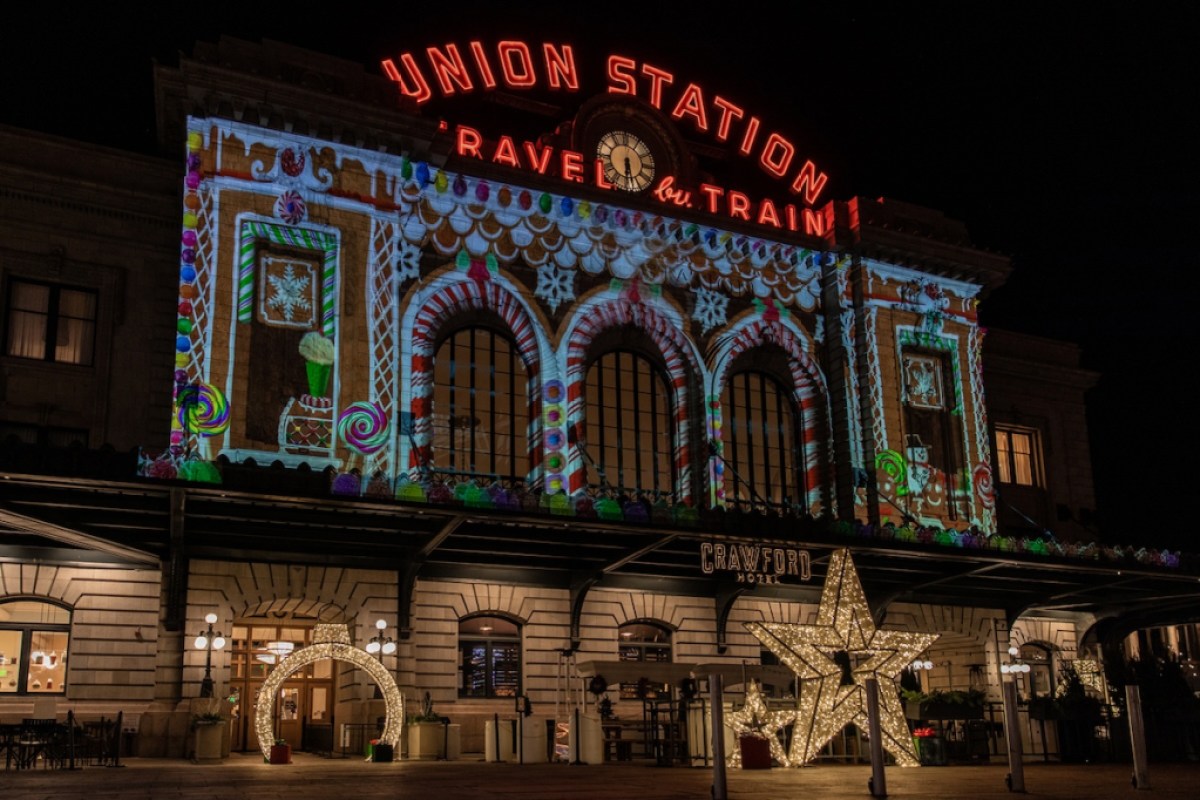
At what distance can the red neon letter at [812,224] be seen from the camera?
1518 inches

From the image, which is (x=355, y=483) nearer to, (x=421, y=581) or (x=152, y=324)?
(x=421, y=581)

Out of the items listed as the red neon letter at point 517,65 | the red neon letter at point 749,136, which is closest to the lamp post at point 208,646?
the red neon letter at point 517,65

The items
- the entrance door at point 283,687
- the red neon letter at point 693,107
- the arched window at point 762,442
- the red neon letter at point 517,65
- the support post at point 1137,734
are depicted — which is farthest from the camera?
the red neon letter at point 693,107

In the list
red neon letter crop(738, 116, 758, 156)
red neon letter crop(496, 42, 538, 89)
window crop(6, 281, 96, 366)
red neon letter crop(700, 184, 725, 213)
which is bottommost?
window crop(6, 281, 96, 366)

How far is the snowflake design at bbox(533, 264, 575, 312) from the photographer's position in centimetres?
3441

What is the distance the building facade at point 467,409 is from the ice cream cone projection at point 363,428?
9 centimetres

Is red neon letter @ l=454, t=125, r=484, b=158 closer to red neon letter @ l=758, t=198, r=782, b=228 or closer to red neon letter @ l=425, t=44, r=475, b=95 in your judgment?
red neon letter @ l=425, t=44, r=475, b=95

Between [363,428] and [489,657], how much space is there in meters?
7.15

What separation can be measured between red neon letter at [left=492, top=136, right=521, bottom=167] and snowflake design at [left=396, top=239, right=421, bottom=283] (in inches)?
150

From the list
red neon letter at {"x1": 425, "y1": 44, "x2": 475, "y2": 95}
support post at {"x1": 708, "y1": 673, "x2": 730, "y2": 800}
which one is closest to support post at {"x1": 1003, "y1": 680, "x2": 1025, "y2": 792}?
support post at {"x1": 708, "y1": 673, "x2": 730, "y2": 800}

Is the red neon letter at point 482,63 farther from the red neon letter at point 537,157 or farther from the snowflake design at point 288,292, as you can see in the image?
the snowflake design at point 288,292

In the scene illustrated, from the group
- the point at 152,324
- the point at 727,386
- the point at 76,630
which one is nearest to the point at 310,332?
the point at 152,324

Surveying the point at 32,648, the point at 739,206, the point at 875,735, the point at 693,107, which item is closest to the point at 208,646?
the point at 32,648

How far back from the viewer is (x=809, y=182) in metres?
40.9
